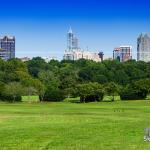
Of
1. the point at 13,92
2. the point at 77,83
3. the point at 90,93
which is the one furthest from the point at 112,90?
the point at 77,83

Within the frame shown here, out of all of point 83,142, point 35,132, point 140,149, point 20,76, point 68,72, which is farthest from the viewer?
point 68,72

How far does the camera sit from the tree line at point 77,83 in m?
92.8

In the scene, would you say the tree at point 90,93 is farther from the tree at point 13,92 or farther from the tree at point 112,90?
the tree at point 13,92

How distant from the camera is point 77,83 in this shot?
121m

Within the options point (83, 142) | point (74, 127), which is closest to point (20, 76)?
point (74, 127)

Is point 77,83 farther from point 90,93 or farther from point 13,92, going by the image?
point 13,92

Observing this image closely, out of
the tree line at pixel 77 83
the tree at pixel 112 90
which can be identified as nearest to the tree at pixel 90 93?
the tree line at pixel 77 83

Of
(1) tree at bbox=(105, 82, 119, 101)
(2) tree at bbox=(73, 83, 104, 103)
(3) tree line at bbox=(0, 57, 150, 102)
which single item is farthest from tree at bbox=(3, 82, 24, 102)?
(1) tree at bbox=(105, 82, 119, 101)

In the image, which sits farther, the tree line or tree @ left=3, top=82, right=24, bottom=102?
the tree line

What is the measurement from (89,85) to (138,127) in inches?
2441

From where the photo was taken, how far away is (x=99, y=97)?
9200cm

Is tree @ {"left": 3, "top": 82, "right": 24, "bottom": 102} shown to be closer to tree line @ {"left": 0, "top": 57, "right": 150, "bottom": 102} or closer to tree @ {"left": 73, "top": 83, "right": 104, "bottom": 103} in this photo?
tree line @ {"left": 0, "top": 57, "right": 150, "bottom": 102}

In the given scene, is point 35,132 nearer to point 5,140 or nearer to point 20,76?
point 5,140

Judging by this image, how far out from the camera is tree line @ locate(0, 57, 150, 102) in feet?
304
